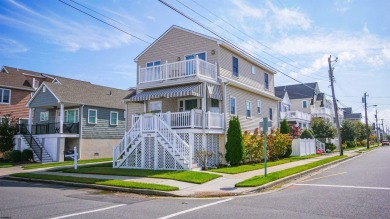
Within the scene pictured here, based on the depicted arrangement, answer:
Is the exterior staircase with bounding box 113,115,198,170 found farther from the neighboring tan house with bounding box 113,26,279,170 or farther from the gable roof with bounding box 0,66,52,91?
the gable roof with bounding box 0,66,52,91

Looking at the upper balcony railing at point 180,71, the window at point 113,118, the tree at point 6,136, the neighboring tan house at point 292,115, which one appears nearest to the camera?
the upper balcony railing at point 180,71

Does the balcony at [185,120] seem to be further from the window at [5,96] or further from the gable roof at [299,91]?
the gable roof at [299,91]

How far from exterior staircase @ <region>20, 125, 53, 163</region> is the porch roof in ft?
38.8

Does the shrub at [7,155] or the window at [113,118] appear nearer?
the shrub at [7,155]

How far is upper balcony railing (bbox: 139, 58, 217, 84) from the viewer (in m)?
20.3

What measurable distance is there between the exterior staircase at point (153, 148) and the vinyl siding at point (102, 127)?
1170 centimetres

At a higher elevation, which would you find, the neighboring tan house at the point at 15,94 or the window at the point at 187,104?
the neighboring tan house at the point at 15,94

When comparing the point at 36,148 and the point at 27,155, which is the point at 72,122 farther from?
the point at 27,155

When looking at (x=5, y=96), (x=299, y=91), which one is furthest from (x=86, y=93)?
(x=299, y=91)

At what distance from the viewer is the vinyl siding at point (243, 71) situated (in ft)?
74.5

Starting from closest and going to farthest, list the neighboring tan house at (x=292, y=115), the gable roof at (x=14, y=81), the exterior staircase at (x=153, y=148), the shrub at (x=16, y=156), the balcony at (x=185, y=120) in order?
1. the exterior staircase at (x=153, y=148)
2. the balcony at (x=185, y=120)
3. the shrub at (x=16, y=156)
4. the gable roof at (x=14, y=81)
5. the neighboring tan house at (x=292, y=115)

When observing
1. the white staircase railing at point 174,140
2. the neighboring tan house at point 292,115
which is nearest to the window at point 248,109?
the white staircase railing at point 174,140

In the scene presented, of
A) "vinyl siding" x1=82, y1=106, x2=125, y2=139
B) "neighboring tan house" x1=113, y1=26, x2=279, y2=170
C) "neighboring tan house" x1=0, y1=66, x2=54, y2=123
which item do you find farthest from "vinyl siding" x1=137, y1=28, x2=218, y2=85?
"neighboring tan house" x1=0, y1=66, x2=54, y2=123

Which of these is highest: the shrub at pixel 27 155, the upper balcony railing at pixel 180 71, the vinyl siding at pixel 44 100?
the upper balcony railing at pixel 180 71
